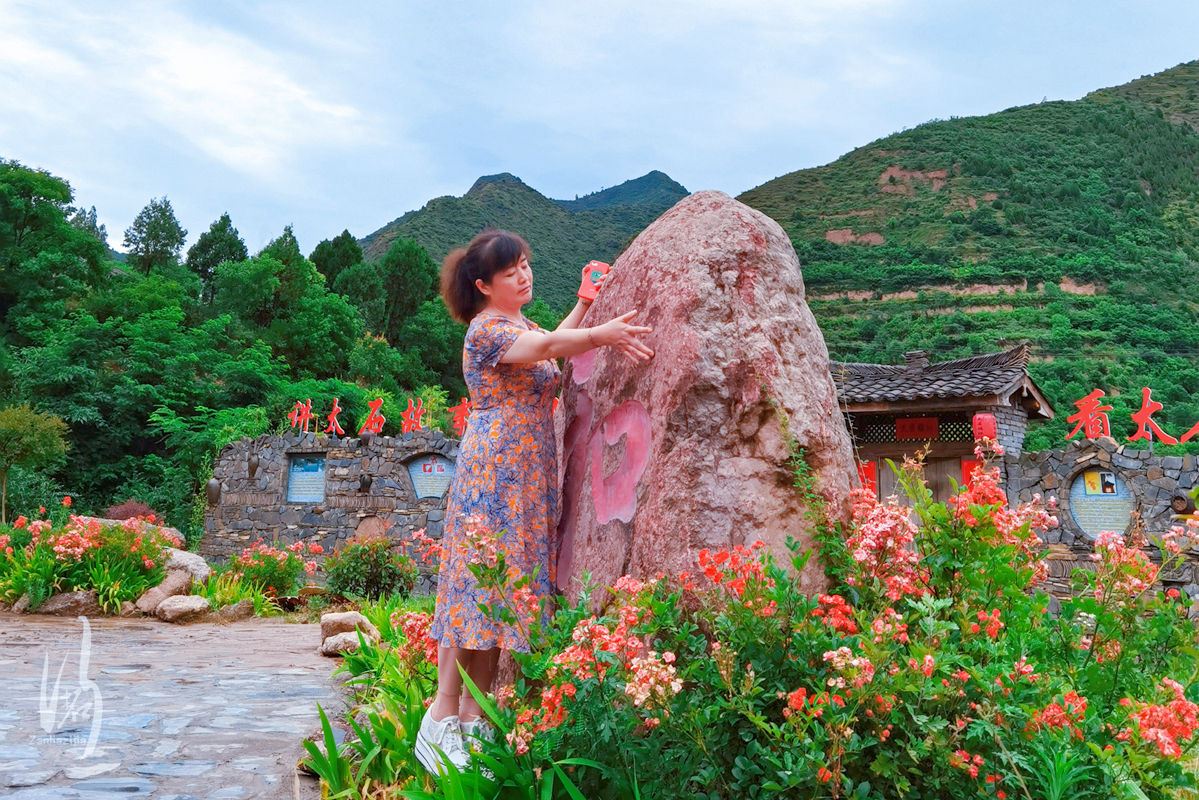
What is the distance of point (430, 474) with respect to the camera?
12.4 m

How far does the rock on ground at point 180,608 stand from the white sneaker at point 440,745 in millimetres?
5714

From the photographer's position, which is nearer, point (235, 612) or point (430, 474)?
point (235, 612)

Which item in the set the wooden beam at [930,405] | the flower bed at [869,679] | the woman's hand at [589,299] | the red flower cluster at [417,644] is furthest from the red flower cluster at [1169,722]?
the wooden beam at [930,405]

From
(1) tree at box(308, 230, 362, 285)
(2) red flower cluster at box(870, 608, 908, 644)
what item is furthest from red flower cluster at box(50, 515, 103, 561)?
(1) tree at box(308, 230, 362, 285)

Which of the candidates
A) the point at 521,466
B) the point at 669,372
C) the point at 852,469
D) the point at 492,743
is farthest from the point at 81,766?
the point at 852,469

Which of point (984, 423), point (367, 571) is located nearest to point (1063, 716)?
point (367, 571)

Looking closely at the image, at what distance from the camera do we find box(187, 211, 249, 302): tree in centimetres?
A: 2633

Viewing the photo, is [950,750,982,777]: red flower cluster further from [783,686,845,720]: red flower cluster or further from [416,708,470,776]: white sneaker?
[416,708,470,776]: white sneaker

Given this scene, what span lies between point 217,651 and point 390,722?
3512 millimetres

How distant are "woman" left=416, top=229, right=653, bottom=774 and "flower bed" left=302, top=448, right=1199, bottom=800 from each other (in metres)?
0.15

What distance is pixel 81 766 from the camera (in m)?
2.92

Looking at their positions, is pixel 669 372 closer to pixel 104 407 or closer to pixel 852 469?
pixel 852 469

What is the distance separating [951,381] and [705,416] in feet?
32.6

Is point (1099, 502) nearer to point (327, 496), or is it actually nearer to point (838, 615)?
point (838, 615)
